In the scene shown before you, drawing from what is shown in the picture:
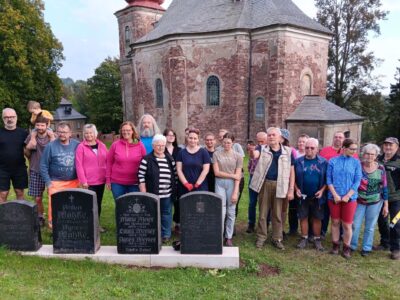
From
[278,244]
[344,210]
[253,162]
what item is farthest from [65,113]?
[344,210]

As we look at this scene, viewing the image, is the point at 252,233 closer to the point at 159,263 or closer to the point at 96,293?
the point at 159,263

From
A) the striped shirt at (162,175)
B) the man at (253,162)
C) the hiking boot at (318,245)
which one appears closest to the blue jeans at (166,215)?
the striped shirt at (162,175)

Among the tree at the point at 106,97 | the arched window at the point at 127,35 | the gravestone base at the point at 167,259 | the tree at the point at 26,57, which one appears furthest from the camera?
the tree at the point at 106,97

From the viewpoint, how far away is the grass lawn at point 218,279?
14.2 feet

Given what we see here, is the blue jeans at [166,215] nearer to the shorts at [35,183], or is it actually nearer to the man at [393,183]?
the shorts at [35,183]

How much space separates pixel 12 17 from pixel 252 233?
22.6 meters

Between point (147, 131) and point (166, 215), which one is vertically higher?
point (147, 131)

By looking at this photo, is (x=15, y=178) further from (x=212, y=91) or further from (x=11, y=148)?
(x=212, y=91)

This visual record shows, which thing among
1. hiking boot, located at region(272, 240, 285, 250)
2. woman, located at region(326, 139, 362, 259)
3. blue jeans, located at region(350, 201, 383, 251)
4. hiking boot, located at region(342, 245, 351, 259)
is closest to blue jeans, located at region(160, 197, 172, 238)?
hiking boot, located at region(272, 240, 285, 250)

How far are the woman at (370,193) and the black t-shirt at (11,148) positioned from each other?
19.5 feet

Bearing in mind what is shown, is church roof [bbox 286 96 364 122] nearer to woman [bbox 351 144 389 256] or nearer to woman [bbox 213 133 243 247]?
woman [bbox 351 144 389 256]

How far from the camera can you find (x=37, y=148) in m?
6.20

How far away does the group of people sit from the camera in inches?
219

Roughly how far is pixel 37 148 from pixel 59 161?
68 centimetres
